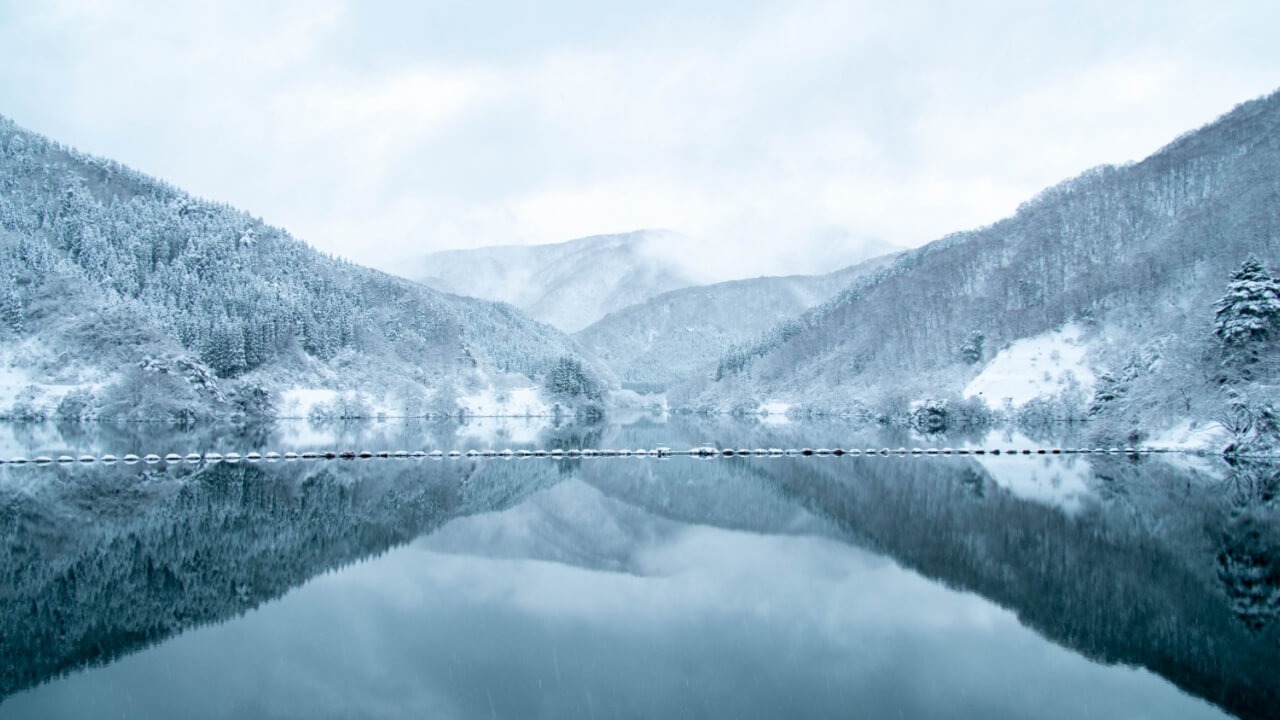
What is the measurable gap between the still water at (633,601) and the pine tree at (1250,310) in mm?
25419

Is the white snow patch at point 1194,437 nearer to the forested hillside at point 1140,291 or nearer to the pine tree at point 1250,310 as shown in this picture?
the forested hillside at point 1140,291

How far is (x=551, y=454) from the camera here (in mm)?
74625

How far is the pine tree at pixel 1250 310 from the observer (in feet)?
212

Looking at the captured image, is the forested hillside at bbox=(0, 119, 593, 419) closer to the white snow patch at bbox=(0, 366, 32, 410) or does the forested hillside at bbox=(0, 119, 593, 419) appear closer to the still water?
the white snow patch at bbox=(0, 366, 32, 410)

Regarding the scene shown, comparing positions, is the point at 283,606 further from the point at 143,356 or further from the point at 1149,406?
the point at 143,356

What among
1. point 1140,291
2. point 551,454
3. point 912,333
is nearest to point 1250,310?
point 551,454

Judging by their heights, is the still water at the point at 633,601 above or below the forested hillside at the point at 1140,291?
below

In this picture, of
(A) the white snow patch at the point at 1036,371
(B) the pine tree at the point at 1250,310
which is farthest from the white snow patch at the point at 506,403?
(B) the pine tree at the point at 1250,310

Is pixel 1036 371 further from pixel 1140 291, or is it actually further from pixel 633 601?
pixel 633 601

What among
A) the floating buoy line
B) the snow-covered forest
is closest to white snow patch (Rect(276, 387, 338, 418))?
the snow-covered forest

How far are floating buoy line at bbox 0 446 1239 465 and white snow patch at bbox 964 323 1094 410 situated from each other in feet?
157

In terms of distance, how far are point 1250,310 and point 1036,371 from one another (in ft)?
218

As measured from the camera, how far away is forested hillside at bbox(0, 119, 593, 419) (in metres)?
118

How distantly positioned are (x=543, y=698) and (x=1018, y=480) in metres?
44.4
